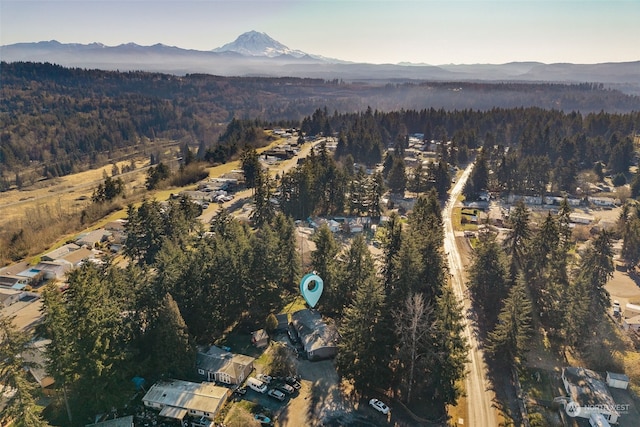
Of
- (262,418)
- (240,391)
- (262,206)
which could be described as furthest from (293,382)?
(262,206)

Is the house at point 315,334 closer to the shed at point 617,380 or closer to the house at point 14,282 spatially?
the shed at point 617,380

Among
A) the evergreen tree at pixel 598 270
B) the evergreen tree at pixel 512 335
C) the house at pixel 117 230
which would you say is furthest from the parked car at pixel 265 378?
the house at pixel 117 230

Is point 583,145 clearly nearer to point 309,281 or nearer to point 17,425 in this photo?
point 309,281

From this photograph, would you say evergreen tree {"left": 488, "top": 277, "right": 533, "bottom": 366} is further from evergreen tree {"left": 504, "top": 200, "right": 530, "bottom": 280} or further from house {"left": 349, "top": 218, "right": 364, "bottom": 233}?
house {"left": 349, "top": 218, "right": 364, "bottom": 233}

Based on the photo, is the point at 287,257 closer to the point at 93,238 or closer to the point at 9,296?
the point at 9,296

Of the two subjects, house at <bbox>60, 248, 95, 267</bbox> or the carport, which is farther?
house at <bbox>60, 248, 95, 267</bbox>

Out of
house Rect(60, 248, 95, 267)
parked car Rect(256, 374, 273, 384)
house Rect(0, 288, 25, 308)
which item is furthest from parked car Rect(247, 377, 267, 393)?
house Rect(60, 248, 95, 267)

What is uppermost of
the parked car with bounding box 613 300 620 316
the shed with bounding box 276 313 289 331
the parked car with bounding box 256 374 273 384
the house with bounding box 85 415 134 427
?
the house with bounding box 85 415 134 427
